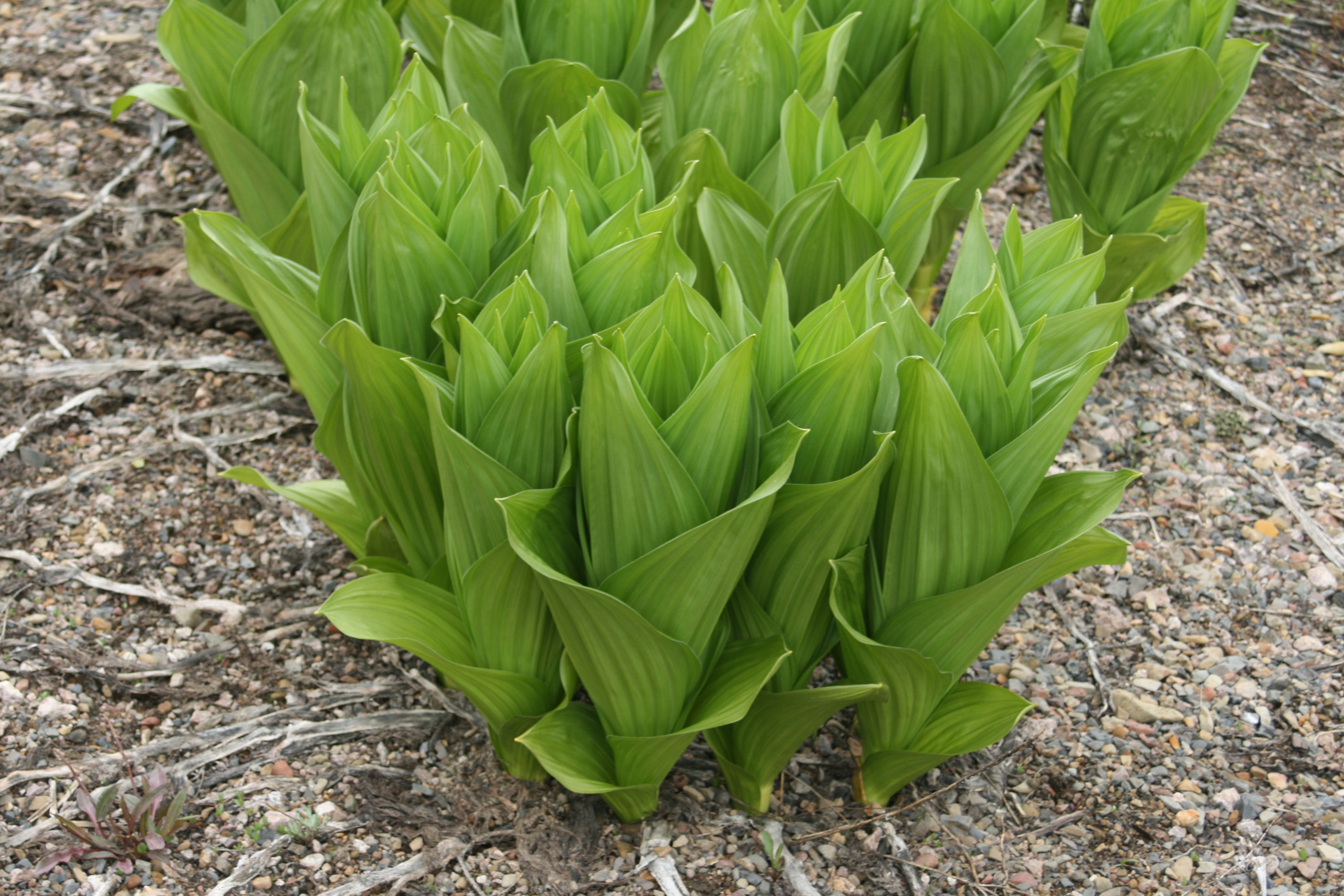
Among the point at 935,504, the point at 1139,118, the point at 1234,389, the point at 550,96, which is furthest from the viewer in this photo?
the point at 1234,389

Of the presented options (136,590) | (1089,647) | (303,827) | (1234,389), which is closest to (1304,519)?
(1234,389)

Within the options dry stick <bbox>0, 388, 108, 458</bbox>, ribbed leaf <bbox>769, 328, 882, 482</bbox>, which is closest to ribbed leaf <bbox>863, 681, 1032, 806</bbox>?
ribbed leaf <bbox>769, 328, 882, 482</bbox>

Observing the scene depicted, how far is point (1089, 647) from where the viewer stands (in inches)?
85.7

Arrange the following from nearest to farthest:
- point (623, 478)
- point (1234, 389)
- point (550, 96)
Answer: point (623, 478) < point (550, 96) < point (1234, 389)

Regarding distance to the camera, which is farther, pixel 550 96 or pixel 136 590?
pixel 550 96

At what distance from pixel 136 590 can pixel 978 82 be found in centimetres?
192

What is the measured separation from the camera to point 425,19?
2.52 m

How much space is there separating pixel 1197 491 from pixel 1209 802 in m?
0.88

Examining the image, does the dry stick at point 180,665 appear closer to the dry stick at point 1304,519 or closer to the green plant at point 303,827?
the green plant at point 303,827

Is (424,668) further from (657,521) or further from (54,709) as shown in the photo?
(657,521)

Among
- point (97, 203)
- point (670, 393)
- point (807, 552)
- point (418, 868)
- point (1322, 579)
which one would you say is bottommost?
point (418, 868)

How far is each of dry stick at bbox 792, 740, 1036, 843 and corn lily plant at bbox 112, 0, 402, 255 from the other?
1420mm

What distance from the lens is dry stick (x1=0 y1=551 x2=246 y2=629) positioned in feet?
6.81

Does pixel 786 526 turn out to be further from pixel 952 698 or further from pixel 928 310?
pixel 928 310
